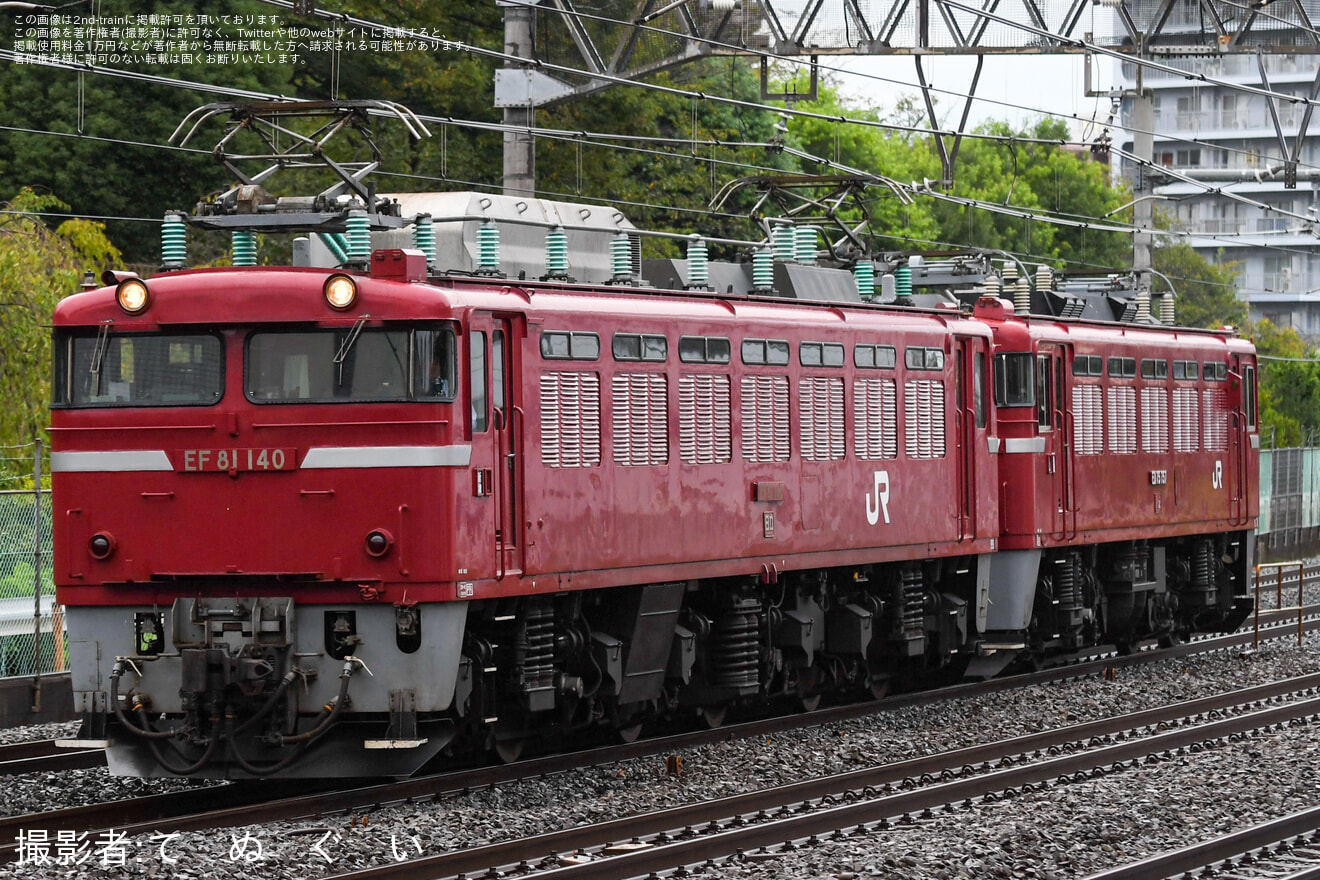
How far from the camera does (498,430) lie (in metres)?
14.6

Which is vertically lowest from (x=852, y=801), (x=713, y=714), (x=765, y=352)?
(x=852, y=801)

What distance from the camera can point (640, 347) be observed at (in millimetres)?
16359

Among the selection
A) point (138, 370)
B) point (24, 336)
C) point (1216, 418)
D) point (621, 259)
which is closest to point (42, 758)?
point (138, 370)

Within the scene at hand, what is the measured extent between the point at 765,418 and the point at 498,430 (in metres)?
3.88

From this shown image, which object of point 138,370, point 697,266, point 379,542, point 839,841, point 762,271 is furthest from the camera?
point 762,271

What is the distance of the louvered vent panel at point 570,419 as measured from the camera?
600 inches

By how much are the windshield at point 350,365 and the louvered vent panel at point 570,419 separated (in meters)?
1.37

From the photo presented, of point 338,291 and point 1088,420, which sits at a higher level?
point 338,291

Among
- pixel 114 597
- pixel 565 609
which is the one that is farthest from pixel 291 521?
pixel 565 609

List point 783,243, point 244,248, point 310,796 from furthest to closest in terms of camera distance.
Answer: point 783,243 → point 244,248 → point 310,796

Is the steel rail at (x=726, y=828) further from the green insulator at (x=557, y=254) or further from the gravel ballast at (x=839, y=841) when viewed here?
the green insulator at (x=557, y=254)

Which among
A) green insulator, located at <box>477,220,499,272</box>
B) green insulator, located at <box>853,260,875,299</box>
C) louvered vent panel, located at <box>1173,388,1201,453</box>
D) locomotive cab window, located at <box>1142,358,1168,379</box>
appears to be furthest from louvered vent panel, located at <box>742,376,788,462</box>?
louvered vent panel, located at <box>1173,388,1201,453</box>

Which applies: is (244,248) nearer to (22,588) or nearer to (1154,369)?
(22,588)

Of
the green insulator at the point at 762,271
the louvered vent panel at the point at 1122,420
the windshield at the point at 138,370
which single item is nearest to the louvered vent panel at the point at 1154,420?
the louvered vent panel at the point at 1122,420
